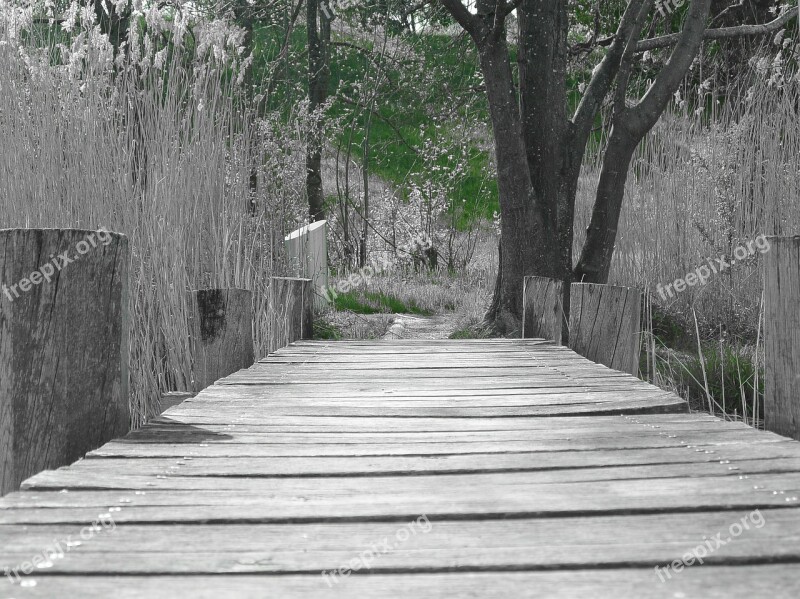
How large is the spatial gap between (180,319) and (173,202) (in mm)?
424

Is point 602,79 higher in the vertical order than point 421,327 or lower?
higher

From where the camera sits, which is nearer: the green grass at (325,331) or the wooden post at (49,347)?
the wooden post at (49,347)

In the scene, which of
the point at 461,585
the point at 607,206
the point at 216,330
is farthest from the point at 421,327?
the point at 461,585

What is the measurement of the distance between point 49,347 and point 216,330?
104cm

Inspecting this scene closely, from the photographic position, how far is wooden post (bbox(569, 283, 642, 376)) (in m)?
2.80

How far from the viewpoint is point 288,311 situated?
3.63 m

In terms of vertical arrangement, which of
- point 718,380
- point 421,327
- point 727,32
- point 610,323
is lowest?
point 718,380

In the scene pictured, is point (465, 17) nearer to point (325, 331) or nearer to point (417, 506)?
point (325, 331)

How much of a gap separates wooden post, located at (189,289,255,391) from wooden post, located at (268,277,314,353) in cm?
65

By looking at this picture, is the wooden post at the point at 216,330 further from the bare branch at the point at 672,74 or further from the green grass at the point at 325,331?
the bare branch at the point at 672,74

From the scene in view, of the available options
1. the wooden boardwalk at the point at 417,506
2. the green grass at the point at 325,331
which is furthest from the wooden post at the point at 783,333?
the green grass at the point at 325,331

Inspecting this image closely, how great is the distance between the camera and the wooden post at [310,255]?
199 inches

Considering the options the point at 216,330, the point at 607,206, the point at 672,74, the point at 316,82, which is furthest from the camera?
the point at 316,82

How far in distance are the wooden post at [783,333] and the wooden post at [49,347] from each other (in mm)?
1414
